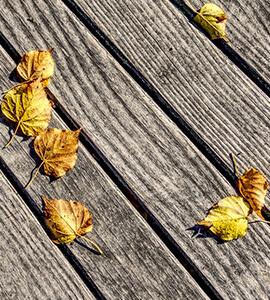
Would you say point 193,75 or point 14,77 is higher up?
point 193,75

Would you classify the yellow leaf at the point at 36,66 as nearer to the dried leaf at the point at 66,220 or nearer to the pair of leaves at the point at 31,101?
the pair of leaves at the point at 31,101

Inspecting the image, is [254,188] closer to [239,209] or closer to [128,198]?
[239,209]

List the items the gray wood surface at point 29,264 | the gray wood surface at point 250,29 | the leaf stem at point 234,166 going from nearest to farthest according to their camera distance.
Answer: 1. the gray wood surface at point 29,264
2. the leaf stem at point 234,166
3. the gray wood surface at point 250,29

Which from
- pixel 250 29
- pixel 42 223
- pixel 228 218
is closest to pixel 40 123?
pixel 42 223

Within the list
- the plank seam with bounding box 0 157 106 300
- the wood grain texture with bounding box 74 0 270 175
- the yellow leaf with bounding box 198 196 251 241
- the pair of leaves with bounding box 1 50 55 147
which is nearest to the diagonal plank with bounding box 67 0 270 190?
the wood grain texture with bounding box 74 0 270 175

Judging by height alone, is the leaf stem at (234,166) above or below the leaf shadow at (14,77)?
above

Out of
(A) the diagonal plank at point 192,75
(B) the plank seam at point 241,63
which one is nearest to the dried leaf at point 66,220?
(A) the diagonal plank at point 192,75

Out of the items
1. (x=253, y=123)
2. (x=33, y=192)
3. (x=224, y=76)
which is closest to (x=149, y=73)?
(x=224, y=76)
